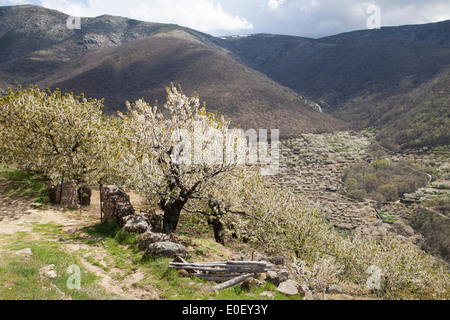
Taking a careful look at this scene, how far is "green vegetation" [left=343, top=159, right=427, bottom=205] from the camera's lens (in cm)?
5997

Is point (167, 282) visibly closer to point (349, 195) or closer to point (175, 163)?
point (175, 163)

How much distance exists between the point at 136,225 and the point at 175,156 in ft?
15.1

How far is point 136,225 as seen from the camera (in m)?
15.0

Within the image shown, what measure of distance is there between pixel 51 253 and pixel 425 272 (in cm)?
2293

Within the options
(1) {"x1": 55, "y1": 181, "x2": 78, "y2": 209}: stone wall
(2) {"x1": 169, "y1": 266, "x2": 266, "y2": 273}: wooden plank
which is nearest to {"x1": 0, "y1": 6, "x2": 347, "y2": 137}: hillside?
(1) {"x1": 55, "y1": 181, "x2": 78, "y2": 209}: stone wall

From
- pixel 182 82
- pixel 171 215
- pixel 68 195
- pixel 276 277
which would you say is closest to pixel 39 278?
pixel 276 277

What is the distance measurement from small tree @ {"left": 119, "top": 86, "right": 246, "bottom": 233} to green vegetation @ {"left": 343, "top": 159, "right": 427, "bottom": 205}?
51015mm

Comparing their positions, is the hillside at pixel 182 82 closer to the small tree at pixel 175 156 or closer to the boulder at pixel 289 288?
the small tree at pixel 175 156

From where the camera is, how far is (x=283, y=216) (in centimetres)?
2166

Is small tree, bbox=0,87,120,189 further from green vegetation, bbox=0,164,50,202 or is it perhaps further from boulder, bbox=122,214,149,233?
boulder, bbox=122,214,149,233

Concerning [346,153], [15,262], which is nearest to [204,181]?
[15,262]

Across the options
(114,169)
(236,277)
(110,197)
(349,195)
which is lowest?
(349,195)

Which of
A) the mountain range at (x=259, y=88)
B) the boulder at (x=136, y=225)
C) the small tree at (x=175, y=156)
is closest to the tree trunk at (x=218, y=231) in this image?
the small tree at (x=175, y=156)

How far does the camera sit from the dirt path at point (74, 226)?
9969 millimetres
